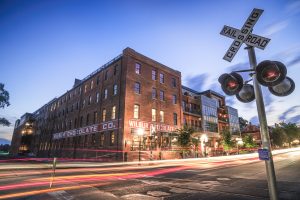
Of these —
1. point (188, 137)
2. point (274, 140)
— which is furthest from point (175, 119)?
point (274, 140)

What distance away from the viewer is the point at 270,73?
3.10 m

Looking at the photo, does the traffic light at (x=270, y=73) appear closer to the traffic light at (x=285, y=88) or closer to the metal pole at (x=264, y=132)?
the metal pole at (x=264, y=132)

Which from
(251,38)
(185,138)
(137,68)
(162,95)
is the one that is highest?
(137,68)

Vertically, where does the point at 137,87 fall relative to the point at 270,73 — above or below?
above

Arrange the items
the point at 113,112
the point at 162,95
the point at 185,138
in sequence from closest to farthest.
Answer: the point at 113,112
the point at 185,138
the point at 162,95

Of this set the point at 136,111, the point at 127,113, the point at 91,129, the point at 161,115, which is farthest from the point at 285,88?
the point at 91,129

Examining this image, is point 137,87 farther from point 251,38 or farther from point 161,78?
point 251,38

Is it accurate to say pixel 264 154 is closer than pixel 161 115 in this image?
Yes

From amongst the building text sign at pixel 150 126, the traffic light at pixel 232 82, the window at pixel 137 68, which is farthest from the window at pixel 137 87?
the traffic light at pixel 232 82

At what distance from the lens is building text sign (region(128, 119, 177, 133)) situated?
2400 centimetres

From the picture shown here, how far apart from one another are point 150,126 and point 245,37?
2326cm

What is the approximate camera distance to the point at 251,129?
7025cm

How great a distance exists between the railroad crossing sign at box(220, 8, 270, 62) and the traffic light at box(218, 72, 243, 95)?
410mm

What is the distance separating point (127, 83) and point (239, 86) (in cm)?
2198
